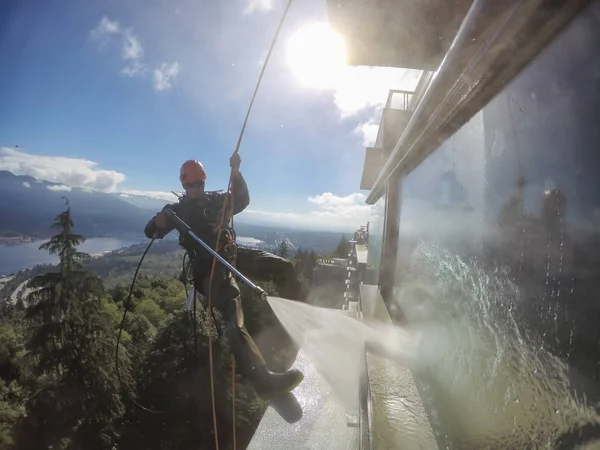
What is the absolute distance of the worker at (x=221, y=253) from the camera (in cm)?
346

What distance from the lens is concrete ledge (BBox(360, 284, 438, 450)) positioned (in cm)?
210

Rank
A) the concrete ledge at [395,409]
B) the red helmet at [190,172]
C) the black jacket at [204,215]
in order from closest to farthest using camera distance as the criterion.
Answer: the concrete ledge at [395,409]
the black jacket at [204,215]
the red helmet at [190,172]

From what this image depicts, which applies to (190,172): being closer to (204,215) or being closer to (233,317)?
(204,215)

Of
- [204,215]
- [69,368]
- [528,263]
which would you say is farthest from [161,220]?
[69,368]

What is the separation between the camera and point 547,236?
104 cm

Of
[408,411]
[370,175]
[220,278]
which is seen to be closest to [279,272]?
[220,278]

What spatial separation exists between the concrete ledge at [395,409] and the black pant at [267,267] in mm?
1885

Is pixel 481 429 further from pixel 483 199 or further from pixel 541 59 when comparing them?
pixel 541 59

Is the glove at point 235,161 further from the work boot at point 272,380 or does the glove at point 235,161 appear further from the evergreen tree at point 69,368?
the evergreen tree at point 69,368

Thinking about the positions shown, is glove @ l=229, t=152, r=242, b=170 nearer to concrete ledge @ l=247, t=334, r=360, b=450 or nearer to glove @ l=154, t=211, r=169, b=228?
glove @ l=154, t=211, r=169, b=228

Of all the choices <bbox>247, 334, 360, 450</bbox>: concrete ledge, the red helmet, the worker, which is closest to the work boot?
the worker

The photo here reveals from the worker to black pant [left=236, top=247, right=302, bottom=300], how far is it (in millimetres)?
357

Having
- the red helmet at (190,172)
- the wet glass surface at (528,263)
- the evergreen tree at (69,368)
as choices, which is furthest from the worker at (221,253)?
the evergreen tree at (69,368)

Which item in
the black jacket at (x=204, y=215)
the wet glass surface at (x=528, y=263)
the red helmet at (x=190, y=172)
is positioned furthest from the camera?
the red helmet at (x=190, y=172)
